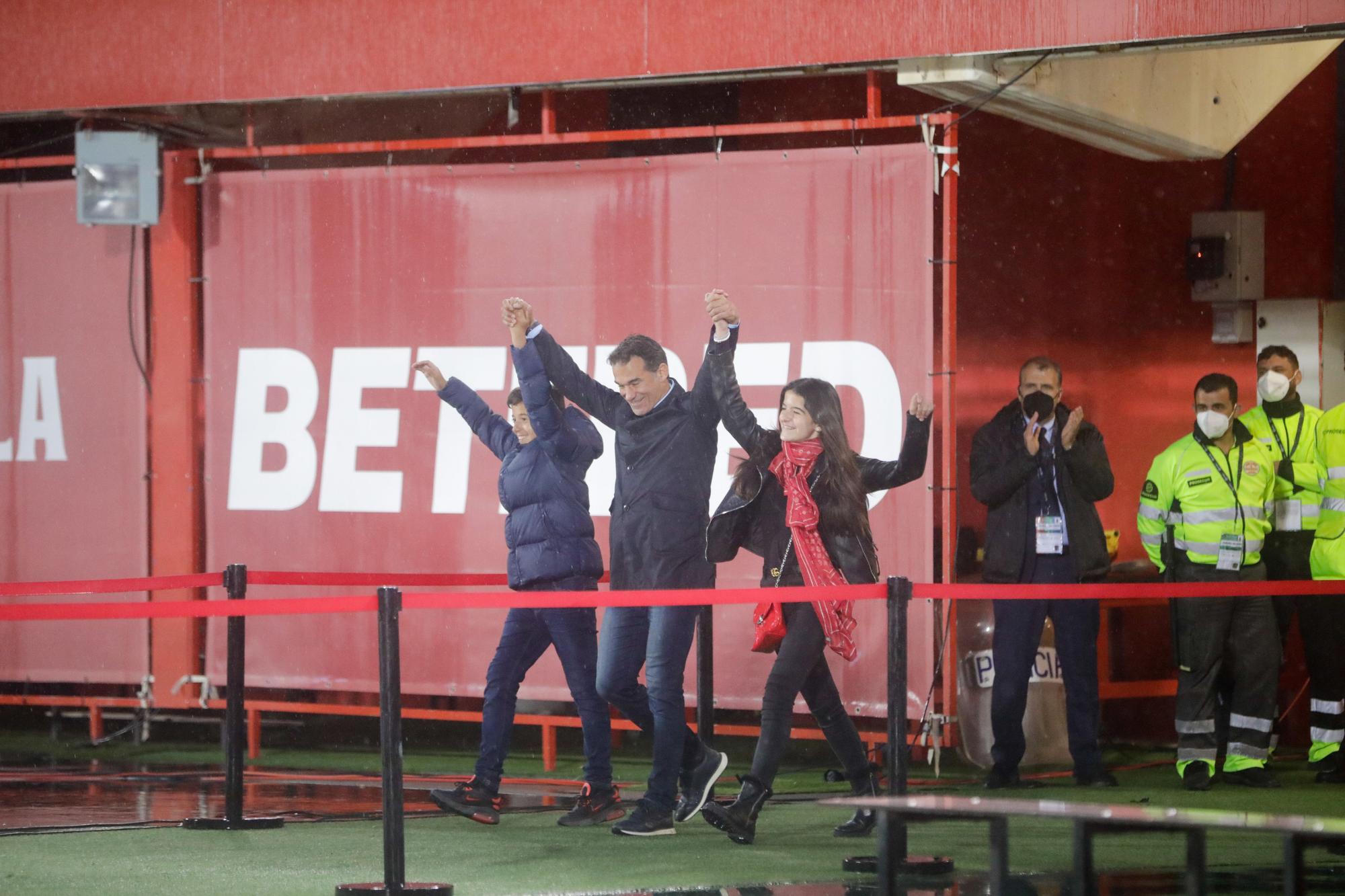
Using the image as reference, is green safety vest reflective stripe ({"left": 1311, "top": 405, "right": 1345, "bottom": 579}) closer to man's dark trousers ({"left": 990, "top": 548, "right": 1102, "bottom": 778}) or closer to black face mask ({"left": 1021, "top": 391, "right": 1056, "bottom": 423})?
man's dark trousers ({"left": 990, "top": 548, "right": 1102, "bottom": 778})

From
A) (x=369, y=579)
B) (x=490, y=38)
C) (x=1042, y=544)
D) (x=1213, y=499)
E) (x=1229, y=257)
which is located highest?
(x=490, y=38)

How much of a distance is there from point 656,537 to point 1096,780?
2640mm

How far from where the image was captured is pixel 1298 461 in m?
8.41

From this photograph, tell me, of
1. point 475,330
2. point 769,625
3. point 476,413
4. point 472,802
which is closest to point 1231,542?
point 769,625

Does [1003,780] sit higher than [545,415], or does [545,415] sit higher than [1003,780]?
[545,415]

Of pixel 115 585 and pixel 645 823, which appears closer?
pixel 645 823

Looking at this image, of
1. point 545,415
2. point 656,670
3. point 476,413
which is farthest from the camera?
point 476,413

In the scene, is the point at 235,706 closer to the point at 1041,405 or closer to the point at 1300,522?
the point at 1041,405

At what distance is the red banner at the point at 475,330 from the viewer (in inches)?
335

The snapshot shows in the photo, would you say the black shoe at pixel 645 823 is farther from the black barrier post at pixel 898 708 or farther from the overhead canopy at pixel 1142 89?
the overhead canopy at pixel 1142 89

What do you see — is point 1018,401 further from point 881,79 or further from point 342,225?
point 342,225

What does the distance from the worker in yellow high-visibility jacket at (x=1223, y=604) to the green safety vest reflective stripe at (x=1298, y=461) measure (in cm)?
23

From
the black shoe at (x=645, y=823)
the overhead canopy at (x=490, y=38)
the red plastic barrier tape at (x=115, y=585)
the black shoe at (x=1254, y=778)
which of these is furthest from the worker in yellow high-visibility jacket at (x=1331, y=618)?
the red plastic barrier tape at (x=115, y=585)

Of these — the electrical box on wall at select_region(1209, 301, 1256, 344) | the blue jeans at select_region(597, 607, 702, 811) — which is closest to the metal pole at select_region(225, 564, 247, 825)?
the blue jeans at select_region(597, 607, 702, 811)
